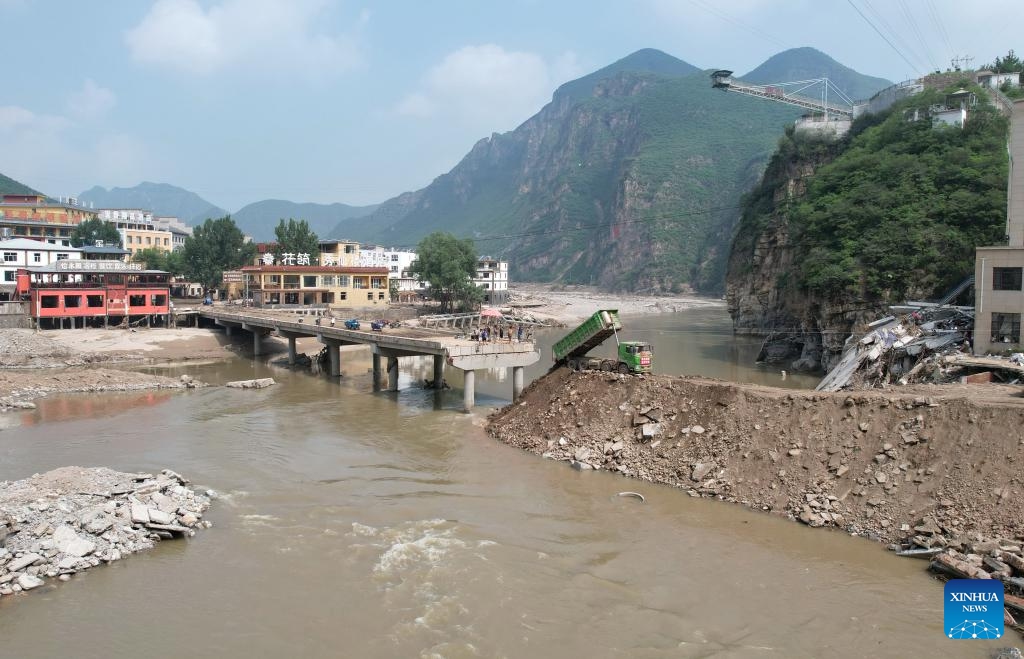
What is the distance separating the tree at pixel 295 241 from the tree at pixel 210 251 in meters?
5.79

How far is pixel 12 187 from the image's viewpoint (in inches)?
5866

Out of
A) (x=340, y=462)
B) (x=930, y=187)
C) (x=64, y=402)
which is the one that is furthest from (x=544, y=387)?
(x=930, y=187)

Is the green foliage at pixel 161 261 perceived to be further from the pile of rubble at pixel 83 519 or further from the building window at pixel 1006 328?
the building window at pixel 1006 328

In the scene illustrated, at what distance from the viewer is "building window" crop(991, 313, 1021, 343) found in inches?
1192

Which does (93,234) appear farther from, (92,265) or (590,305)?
(590,305)

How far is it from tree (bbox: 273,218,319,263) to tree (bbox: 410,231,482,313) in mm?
14777

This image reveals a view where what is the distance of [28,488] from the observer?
64.8 ft

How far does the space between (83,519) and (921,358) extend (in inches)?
1294

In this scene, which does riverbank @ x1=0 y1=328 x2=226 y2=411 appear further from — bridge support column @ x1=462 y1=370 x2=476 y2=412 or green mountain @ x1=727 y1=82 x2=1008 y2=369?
green mountain @ x1=727 y1=82 x2=1008 y2=369

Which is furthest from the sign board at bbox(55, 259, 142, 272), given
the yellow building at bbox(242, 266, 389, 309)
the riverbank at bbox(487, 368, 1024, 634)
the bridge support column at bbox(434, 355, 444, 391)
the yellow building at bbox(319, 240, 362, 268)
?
the riverbank at bbox(487, 368, 1024, 634)

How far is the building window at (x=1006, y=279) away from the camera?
30.6m

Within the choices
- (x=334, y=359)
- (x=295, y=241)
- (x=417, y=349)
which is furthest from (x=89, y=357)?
(x=295, y=241)

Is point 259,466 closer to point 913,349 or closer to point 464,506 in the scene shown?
point 464,506

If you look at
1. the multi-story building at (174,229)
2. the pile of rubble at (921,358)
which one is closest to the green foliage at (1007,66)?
the pile of rubble at (921,358)
